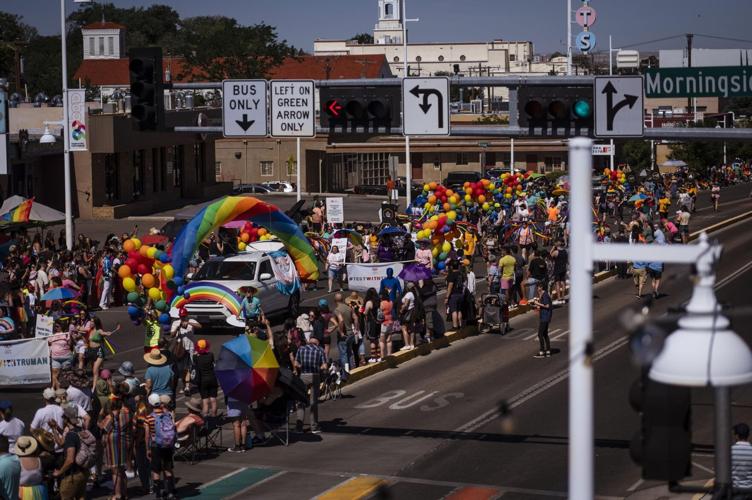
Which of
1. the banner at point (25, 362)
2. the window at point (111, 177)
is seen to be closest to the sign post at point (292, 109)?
the banner at point (25, 362)

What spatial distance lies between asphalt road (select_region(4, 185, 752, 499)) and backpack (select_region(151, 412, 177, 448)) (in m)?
0.83

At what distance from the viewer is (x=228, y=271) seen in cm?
2823

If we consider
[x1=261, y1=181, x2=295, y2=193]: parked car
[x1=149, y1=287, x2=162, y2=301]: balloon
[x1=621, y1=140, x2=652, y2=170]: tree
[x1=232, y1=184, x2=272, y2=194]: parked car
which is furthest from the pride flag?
[x1=621, y1=140, x2=652, y2=170]: tree

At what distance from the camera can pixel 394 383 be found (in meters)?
23.0

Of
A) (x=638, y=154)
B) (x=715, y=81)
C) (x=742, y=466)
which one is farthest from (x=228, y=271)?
(x=638, y=154)

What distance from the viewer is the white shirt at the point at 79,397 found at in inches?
671

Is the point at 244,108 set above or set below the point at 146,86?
below

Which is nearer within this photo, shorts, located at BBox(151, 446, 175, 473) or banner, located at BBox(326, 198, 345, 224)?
shorts, located at BBox(151, 446, 175, 473)

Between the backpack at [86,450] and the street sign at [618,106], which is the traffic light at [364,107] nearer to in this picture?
the street sign at [618,106]

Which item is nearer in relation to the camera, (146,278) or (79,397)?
(79,397)

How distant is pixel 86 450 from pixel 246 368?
3.04m

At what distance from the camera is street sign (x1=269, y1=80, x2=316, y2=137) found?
24062 mm

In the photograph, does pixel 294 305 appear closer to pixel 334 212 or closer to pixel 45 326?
pixel 45 326

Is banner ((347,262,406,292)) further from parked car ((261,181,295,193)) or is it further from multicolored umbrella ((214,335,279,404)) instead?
parked car ((261,181,295,193))
